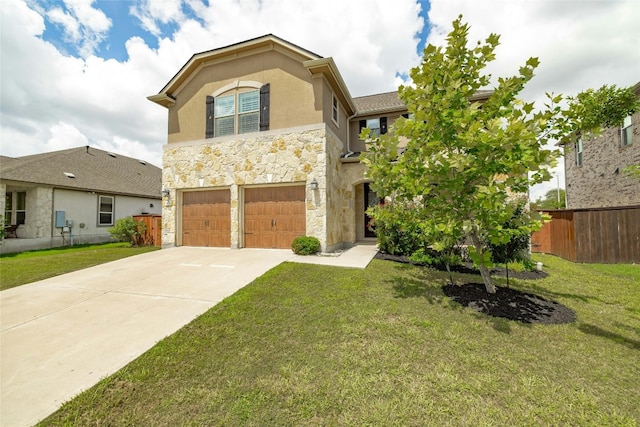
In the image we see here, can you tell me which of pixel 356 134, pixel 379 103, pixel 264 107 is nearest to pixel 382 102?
pixel 379 103

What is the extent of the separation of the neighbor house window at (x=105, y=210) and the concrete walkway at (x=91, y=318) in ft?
34.2

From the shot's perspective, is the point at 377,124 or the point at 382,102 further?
the point at 382,102

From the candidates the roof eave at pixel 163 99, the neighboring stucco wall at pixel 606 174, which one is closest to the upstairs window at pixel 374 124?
the neighboring stucco wall at pixel 606 174

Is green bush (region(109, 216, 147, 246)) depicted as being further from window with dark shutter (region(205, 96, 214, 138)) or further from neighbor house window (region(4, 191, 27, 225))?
window with dark shutter (region(205, 96, 214, 138))

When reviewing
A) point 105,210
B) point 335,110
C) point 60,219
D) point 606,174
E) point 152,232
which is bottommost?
point 152,232

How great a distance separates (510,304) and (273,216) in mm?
8017

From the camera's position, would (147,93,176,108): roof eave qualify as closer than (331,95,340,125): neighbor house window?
No

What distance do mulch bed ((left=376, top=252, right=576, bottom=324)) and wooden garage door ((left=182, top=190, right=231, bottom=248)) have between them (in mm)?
Result: 8819

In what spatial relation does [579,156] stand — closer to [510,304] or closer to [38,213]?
[510,304]

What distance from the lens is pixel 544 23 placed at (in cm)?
632

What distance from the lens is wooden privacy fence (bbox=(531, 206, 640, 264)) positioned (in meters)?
8.38

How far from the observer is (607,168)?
13.3 m

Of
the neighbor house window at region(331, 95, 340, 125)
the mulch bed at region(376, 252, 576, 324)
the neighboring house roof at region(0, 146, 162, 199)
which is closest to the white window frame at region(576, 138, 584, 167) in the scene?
the neighbor house window at region(331, 95, 340, 125)

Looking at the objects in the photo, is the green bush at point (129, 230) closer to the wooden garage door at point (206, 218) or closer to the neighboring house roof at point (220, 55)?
the wooden garage door at point (206, 218)
